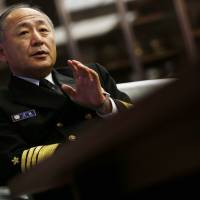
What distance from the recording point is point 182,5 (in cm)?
455

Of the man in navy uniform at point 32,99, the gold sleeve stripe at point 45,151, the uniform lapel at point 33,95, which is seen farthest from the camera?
the uniform lapel at point 33,95

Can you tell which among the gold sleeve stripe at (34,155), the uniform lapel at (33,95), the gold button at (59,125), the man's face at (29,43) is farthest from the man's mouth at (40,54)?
the gold sleeve stripe at (34,155)

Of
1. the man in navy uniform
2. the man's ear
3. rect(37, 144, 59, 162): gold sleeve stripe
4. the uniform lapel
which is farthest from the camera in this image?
the man's ear

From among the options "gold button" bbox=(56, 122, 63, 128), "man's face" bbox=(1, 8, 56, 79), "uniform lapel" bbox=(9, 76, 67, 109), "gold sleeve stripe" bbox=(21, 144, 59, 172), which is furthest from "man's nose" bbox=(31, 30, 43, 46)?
"gold sleeve stripe" bbox=(21, 144, 59, 172)

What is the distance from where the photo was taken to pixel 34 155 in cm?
113

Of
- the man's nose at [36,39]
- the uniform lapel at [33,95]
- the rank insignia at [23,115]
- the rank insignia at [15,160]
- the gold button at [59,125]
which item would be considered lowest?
the rank insignia at [15,160]

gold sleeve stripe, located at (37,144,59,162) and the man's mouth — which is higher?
the man's mouth

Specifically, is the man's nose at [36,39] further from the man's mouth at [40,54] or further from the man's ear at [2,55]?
the man's ear at [2,55]

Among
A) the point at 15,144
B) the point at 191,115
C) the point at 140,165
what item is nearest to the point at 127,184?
the point at 140,165

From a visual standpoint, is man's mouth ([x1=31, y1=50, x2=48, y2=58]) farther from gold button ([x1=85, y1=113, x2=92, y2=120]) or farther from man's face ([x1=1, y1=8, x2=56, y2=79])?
gold button ([x1=85, y1=113, x2=92, y2=120])

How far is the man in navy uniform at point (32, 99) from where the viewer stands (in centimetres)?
125

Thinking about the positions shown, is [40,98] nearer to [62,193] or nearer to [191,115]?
[62,193]

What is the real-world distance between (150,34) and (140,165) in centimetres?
442

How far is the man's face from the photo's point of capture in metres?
1.40
